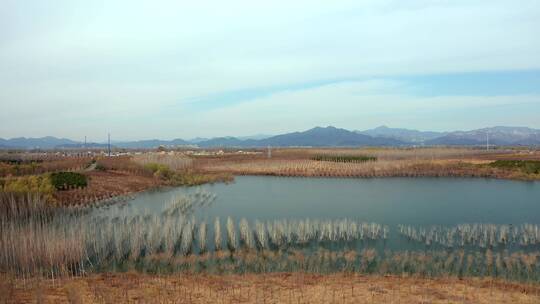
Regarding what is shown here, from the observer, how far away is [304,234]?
1356cm

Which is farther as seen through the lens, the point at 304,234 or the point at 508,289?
the point at 304,234

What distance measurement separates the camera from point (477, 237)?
45.3 feet

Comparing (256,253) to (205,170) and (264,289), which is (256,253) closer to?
(264,289)

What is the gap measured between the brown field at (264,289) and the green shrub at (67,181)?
1325cm

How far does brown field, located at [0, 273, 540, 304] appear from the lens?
27.1ft

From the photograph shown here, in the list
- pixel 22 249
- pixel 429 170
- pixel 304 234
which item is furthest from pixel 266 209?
pixel 429 170

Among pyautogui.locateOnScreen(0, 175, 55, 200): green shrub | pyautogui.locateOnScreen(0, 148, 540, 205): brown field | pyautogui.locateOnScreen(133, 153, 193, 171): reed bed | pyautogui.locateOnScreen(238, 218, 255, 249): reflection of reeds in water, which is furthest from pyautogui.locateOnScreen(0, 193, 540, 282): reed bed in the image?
pyautogui.locateOnScreen(133, 153, 193, 171): reed bed

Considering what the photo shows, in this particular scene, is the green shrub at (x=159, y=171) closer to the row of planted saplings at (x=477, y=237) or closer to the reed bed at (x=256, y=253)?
the reed bed at (x=256, y=253)

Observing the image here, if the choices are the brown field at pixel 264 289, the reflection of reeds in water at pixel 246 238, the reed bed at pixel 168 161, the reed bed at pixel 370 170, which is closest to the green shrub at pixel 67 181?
the reflection of reeds in water at pixel 246 238

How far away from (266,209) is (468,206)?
30.2 ft

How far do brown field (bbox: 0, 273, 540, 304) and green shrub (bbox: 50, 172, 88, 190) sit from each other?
13251 millimetres

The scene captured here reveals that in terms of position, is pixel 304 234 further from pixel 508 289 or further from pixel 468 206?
pixel 468 206

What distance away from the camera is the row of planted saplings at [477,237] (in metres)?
13.3

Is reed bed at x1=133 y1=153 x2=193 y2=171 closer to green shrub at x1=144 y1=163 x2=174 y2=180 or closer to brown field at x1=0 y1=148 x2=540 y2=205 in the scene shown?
brown field at x1=0 y1=148 x2=540 y2=205
